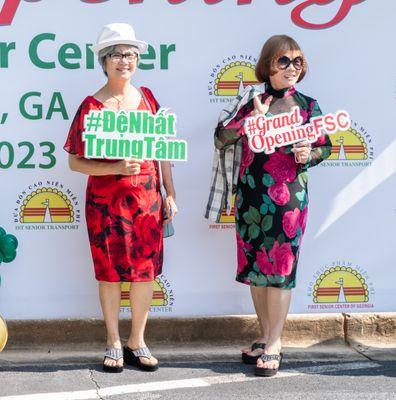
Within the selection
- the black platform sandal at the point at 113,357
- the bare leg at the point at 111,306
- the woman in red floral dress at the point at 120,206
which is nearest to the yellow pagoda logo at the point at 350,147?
the woman in red floral dress at the point at 120,206

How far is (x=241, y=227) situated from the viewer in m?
4.43

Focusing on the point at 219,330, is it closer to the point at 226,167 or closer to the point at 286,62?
the point at 226,167

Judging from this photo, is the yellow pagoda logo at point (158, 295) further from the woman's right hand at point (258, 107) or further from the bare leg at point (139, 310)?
the woman's right hand at point (258, 107)

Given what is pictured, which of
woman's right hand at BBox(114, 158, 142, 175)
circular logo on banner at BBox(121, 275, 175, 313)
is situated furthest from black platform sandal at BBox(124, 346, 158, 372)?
woman's right hand at BBox(114, 158, 142, 175)

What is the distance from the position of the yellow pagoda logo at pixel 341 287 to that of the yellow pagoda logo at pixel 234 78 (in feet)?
3.71

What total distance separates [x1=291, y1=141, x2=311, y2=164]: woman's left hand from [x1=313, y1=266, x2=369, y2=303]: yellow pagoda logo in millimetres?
875

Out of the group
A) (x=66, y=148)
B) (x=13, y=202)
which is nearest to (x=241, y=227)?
(x=66, y=148)

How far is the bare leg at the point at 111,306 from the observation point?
439 centimetres

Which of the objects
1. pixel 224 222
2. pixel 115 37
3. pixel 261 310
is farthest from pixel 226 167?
pixel 115 37

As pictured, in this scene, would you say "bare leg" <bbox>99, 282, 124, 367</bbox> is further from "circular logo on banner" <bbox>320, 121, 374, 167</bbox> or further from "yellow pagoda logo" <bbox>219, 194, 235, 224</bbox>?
"circular logo on banner" <bbox>320, 121, 374, 167</bbox>

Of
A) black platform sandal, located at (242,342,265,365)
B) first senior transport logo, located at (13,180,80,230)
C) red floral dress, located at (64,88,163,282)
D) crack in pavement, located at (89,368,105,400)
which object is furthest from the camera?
first senior transport logo, located at (13,180,80,230)

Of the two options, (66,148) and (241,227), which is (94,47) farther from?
(241,227)

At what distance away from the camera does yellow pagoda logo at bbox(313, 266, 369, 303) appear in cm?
486

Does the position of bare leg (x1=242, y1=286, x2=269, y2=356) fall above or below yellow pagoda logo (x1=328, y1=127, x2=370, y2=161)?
below
